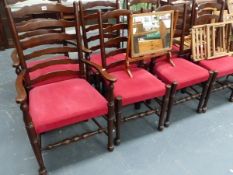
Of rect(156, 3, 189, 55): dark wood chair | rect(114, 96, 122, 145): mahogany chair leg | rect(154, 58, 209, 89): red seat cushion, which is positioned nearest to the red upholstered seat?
rect(154, 58, 209, 89): red seat cushion

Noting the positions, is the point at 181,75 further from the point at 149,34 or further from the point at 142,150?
the point at 142,150

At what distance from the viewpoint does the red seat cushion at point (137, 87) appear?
1555mm

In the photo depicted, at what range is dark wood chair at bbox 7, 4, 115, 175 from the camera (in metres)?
1.29

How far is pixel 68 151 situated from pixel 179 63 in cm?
123

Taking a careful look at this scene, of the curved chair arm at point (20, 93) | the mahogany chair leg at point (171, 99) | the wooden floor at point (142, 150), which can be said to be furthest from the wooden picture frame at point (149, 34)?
the curved chair arm at point (20, 93)

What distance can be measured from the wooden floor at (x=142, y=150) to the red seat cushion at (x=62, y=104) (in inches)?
16.0

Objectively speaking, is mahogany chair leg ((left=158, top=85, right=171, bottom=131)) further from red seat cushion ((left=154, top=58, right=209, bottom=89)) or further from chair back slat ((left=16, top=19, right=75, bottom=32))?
chair back slat ((left=16, top=19, right=75, bottom=32))

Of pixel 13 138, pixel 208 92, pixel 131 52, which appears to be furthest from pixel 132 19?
pixel 13 138

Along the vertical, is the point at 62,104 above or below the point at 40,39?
below

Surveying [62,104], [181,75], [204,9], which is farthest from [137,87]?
[204,9]

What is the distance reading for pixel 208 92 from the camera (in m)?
2.01

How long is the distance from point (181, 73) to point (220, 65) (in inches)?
17.7

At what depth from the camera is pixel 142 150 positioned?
5.53 feet

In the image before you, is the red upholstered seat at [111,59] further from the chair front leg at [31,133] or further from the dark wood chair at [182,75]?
the chair front leg at [31,133]
